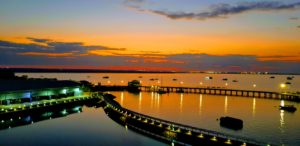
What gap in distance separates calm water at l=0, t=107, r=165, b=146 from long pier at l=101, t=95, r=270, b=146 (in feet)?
6.05

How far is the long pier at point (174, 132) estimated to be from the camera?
116ft

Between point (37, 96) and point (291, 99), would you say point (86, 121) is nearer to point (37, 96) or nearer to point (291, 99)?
point (37, 96)

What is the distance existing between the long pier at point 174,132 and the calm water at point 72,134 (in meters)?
1.84

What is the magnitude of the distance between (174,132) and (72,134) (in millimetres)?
16466

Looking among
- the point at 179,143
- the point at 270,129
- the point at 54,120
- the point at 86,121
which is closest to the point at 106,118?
the point at 86,121

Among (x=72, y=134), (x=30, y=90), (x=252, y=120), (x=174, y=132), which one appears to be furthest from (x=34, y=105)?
(x=252, y=120)

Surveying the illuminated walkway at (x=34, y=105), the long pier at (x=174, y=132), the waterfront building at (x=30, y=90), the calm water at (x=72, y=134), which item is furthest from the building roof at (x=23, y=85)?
the long pier at (x=174, y=132)

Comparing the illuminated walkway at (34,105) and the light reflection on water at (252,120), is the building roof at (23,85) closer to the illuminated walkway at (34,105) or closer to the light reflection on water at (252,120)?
the illuminated walkway at (34,105)

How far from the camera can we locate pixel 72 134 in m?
46.2

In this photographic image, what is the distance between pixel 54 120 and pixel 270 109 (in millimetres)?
56796

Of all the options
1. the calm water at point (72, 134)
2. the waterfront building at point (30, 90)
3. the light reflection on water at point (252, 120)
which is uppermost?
the waterfront building at point (30, 90)

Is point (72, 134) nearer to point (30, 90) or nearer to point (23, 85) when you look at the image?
point (30, 90)

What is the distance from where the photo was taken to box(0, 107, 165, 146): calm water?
1599 inches

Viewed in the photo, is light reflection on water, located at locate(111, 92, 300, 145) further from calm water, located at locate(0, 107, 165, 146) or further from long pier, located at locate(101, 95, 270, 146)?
calm water, located at locate(0, 107, 165, 146)
